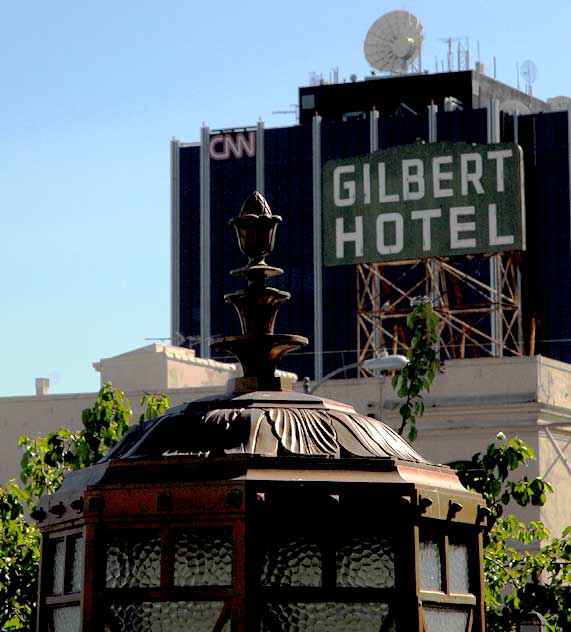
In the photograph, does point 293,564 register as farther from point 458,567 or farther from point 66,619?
point 66,619

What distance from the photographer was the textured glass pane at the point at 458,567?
18.8ft

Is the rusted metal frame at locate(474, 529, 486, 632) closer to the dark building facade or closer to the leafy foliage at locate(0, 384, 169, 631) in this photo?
the leafy foliage at locate(0, 384, 169, 631)

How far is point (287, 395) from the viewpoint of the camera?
5848 mm

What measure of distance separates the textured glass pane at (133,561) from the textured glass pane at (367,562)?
54 centimetres

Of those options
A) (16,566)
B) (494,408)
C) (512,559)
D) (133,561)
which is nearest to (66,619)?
(133,561)

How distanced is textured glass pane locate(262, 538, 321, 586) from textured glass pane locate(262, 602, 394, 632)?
7 cm

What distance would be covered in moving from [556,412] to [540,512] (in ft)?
9.78

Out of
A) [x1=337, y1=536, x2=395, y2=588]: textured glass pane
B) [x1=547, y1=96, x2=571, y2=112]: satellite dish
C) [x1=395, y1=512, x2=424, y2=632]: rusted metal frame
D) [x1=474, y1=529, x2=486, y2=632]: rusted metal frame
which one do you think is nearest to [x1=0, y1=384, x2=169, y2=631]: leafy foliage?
[x1=474, y1=529, x2=486, y2=632]: rusted metal frame

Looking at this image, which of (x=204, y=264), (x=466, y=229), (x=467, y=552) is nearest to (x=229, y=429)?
(x=467, y=552)

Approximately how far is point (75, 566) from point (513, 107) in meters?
98.3

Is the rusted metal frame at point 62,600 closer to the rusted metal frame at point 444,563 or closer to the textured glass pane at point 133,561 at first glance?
the textured glass pane at point 133,561

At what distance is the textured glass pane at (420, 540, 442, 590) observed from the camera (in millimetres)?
5496

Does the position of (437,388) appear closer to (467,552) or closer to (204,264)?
(467,552)

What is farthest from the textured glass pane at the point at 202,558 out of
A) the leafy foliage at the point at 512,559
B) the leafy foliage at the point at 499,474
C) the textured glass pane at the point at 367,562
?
the leafy foliage at the point at 499,474
